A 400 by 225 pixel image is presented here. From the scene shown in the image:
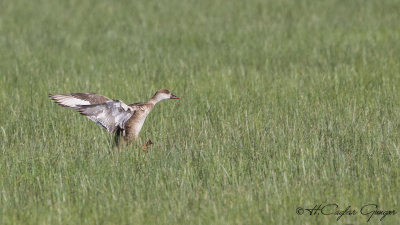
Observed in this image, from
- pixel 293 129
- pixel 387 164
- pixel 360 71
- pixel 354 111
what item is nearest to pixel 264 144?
pixel 293 129

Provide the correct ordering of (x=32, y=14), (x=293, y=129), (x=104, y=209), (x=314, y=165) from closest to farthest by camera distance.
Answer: (x=104, y=209) → (x=314, y=165) → (x=293, y=129) → (x=32, y=14)

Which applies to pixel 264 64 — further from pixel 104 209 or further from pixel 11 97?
pixel 104 209

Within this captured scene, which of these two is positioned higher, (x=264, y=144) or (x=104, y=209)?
(x=264, y=144)

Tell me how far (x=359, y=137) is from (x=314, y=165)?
3.85ft

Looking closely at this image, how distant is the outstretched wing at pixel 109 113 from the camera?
7516 millimetres

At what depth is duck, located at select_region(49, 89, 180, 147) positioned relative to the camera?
7.57m

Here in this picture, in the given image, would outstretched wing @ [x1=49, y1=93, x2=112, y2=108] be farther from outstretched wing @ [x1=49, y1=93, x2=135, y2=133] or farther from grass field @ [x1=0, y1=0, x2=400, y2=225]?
grass field @ [x1=0, y1=0, x2=400, y2=225]

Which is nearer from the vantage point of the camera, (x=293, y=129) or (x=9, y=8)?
(x=293, y=129)

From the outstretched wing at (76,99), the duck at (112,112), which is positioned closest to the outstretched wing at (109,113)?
the duck at (112,112)

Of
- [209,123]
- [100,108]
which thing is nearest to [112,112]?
[100,108]

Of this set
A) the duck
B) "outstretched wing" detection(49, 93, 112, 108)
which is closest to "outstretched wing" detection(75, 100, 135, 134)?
the duck

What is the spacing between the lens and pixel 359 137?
782 centimetres

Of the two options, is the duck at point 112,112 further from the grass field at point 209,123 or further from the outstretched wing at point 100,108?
the grass field at point 209,123

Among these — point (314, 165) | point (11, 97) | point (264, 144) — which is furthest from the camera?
point (11, 97)
